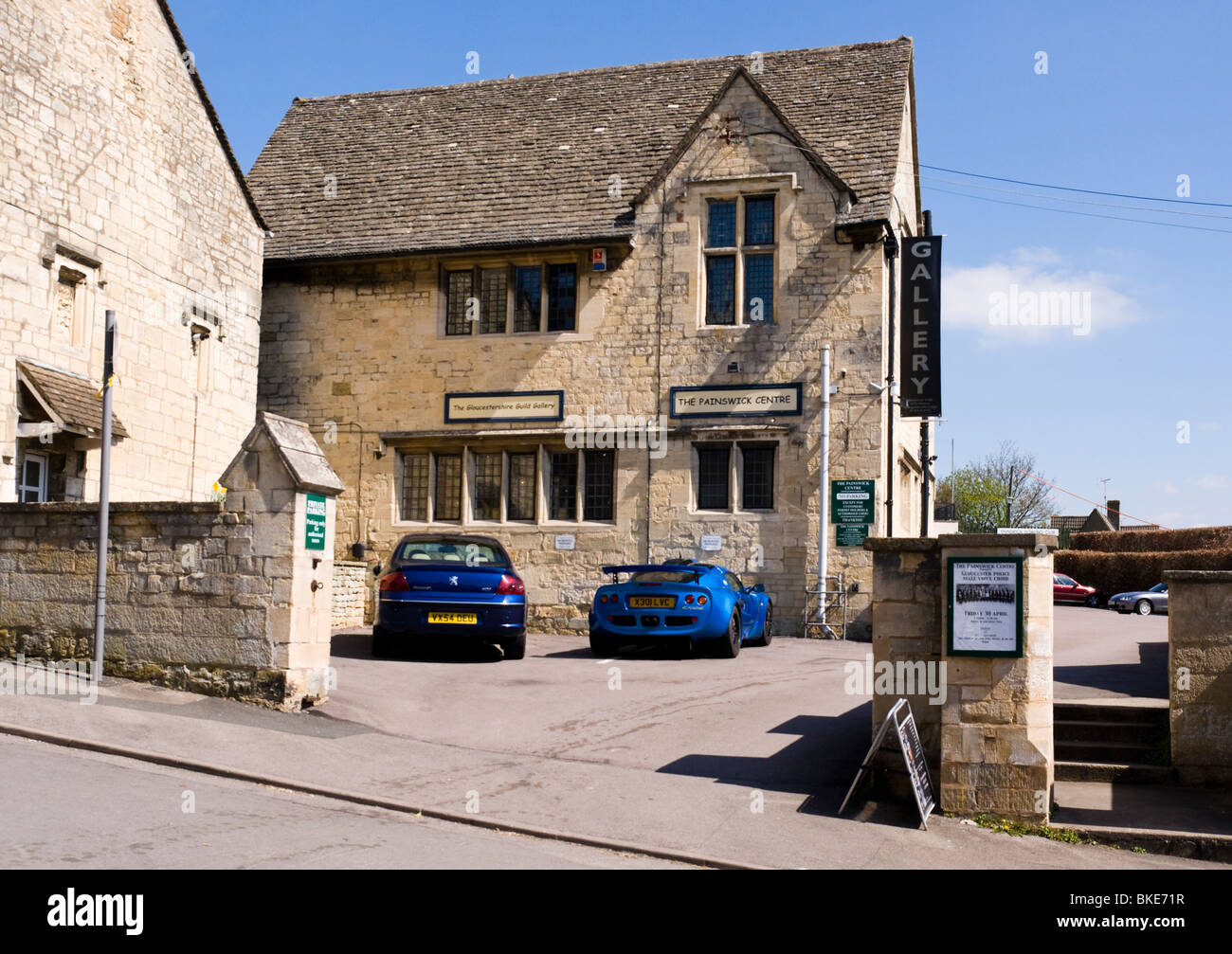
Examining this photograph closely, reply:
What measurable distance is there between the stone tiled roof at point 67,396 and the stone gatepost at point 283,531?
17.6 ft

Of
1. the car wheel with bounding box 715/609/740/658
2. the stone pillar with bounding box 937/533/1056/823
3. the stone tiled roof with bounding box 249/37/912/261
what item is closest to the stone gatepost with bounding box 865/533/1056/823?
the stone pillar with bounding box 937/533/1056/823

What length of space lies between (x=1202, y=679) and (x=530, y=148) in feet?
59.1

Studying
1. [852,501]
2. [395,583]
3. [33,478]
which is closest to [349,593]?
[33,478]

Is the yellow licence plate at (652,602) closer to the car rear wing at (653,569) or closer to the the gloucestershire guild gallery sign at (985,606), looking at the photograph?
the car rear wing at (653,569)

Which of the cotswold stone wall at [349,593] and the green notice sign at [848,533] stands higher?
the green notice sign at [848,533]

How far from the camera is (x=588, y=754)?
408 inches

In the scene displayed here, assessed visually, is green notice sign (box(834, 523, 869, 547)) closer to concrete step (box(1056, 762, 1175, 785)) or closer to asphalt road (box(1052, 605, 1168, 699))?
asphalt road (box(1052, 605, 1168, 699))

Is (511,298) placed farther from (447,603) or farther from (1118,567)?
(1118,567)

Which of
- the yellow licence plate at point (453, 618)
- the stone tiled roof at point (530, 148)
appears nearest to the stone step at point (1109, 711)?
the yellow licence plate at point (453, 618)

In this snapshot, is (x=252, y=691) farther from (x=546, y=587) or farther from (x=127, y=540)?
(x=546, y=587)

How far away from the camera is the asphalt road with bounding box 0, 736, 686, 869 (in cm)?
643

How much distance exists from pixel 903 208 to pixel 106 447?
17.5 meters

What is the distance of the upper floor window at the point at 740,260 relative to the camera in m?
21.5

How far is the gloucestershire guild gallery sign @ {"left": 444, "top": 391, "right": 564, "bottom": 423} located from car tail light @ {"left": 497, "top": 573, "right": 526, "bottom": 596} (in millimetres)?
7416
